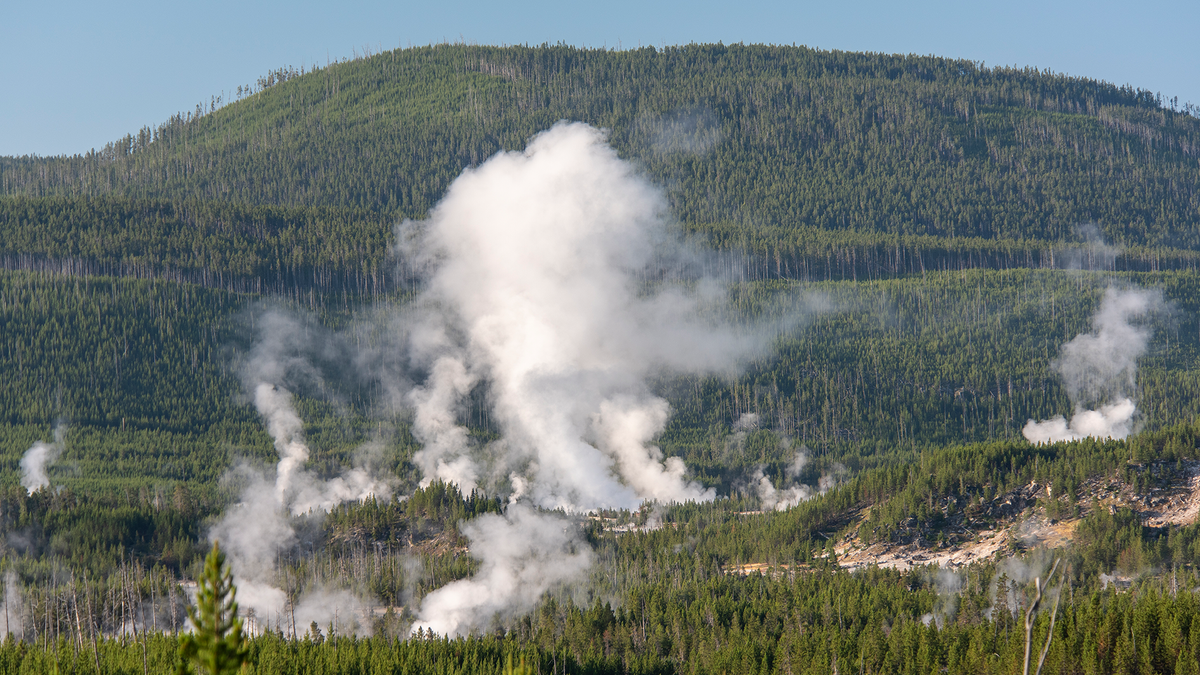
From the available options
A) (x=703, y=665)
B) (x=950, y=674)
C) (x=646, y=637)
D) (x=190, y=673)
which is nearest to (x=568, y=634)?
(x=646, y=637)

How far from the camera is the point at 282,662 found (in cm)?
15462

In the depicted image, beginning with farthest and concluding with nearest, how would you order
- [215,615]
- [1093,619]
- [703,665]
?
[703,665] < [1093,619] < [215,615]

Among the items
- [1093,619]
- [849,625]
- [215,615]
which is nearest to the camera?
[215,615]

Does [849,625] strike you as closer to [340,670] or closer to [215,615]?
[340,670]

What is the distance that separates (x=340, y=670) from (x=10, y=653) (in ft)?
118

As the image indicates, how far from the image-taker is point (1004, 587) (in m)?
194

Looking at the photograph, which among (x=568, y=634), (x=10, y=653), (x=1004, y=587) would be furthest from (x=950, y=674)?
(x=10, y=653)

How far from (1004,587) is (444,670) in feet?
271

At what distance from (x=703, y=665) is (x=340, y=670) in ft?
147

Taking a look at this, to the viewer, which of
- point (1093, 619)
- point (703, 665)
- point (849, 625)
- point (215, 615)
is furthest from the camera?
point (849, 625)

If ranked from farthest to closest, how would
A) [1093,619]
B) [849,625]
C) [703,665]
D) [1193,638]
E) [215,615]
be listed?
[849,625] → [703,665] → [1093,619] → [1193,638] → [215,615]

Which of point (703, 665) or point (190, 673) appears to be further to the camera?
point (703, 665)

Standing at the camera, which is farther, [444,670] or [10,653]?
[444,670]

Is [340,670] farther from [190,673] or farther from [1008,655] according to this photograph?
[190,673]
